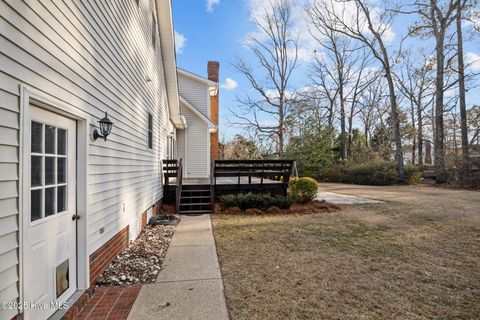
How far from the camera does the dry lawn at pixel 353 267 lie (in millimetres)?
3059

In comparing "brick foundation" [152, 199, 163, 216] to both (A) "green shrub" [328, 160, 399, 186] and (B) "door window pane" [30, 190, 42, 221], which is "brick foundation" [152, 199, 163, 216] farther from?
(A) "green shrub" [328, 160, 399, 186]

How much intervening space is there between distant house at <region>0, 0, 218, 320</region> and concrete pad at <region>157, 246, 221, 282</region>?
2.83 feet

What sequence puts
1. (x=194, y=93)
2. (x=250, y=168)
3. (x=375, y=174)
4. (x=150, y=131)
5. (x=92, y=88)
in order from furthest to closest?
1. (x=375, y=174)
2. (x=194, y=93)
3. (x=250, y=168)
4. (x=150, y=131)
5. (x=92, y=88)

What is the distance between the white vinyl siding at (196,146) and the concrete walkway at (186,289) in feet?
31.6

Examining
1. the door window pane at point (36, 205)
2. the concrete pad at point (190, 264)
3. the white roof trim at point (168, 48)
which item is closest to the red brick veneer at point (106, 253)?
the concrete pad at point (190, 264)

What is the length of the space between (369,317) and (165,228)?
5.14 meters

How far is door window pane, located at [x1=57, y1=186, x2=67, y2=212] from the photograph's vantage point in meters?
3.00

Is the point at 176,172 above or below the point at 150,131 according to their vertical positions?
below

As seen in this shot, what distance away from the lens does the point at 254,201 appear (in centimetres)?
912

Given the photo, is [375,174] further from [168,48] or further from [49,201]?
[49,201]

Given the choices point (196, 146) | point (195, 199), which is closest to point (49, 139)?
point (195, 199)

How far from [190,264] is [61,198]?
85.9 inches

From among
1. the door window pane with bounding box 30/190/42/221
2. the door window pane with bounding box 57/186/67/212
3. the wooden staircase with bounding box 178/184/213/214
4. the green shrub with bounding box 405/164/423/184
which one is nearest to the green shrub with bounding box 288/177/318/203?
the wooden staircase with bounding box 178/184/213/214

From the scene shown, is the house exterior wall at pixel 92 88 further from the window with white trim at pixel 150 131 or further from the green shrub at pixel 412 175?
the green shrub at pixel 412 175
